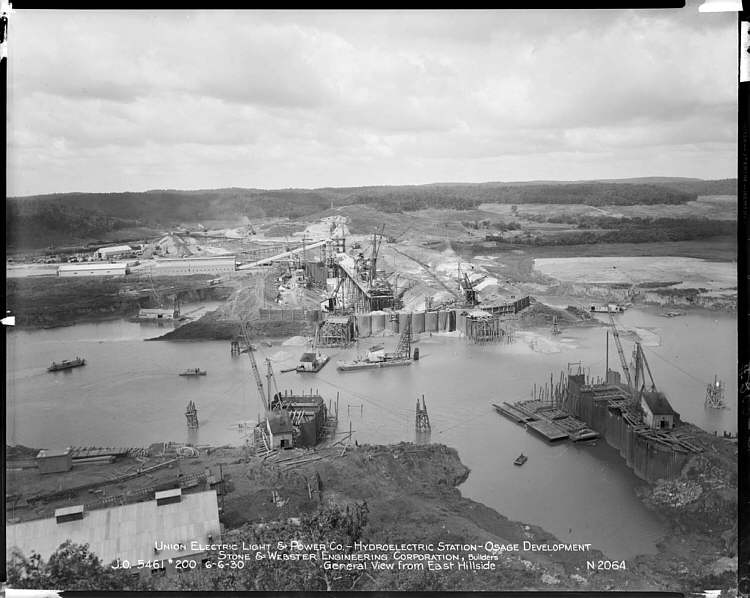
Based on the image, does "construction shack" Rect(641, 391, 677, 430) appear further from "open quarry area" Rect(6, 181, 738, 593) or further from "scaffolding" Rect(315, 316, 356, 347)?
"scaffolding" Rect(315, 316, 356, 347)

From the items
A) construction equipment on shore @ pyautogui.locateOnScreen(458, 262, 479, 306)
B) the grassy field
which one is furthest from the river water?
the grassy field

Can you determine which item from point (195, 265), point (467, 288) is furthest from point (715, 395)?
point (195, 265)

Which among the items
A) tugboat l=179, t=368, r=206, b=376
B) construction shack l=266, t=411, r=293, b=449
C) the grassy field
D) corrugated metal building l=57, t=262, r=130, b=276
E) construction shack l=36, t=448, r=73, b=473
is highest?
the grassy field

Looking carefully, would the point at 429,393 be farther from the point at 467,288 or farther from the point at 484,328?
the point at 467,288

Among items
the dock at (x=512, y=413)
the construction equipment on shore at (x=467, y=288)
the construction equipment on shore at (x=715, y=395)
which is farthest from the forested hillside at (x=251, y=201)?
the dock at (x=512, y=413)

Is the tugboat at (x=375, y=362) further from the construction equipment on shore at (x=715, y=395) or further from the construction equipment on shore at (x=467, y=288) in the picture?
the construction equipment on shore at (x=715, y=395)

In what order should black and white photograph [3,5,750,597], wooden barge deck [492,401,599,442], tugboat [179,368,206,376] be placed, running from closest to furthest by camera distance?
black and white photograph [3,5,750,597], wooden barge deck [492,401,599,442], tugboat [179,368,206,376]

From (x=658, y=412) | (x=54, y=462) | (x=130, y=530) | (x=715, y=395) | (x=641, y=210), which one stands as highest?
(x=641, y=210)
